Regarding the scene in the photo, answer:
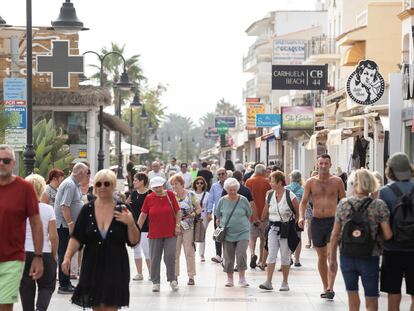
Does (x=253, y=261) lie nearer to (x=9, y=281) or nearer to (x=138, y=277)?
(x=138, y=277)

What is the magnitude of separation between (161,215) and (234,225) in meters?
1.24

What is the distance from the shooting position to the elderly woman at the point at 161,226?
55.7 ft

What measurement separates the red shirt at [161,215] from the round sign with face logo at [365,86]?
1056 centimetres

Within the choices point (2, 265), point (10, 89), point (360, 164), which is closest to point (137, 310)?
point (2, 265)

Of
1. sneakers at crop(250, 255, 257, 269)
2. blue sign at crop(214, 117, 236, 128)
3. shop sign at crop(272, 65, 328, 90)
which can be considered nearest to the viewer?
sneakers at crop(250, 255, 257, 269)

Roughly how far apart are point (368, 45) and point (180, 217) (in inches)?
1326

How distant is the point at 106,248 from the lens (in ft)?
35.1

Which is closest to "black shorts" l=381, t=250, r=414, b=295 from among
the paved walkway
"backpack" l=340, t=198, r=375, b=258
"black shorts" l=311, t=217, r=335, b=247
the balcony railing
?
"backpack" l=340, t=198, r=375, b=258

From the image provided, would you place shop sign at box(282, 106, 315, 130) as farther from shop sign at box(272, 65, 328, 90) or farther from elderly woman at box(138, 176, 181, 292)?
elderly woman at box(138, 176, 181, 292)

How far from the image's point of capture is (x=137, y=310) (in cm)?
1471

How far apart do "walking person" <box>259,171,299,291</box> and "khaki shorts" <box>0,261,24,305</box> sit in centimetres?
761

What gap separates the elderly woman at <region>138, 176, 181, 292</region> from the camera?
55.7 ft

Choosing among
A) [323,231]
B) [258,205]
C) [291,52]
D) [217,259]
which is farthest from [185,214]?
[291,52]

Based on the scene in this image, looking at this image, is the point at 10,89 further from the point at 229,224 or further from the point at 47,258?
the point at 47,258
